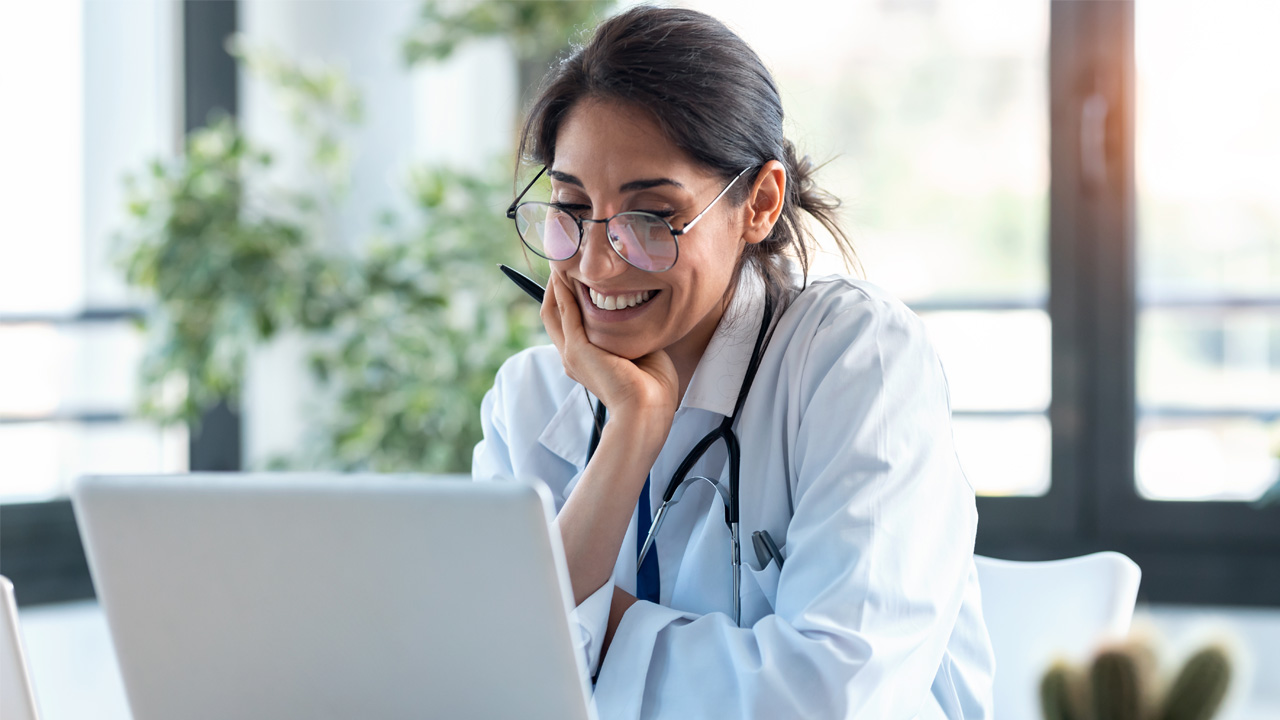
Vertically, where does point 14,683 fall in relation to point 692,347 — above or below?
below

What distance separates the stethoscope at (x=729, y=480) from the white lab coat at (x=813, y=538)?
0.04 feet

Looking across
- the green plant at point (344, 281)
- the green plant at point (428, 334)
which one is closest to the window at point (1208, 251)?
the green plant at point (344, 281)

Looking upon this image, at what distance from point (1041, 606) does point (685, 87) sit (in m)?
0.70

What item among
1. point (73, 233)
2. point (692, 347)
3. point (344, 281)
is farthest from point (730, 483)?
point (73, 233)

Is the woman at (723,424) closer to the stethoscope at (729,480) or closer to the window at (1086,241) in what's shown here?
the stethoscope at (729,480)

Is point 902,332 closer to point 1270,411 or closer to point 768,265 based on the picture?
point 768,265

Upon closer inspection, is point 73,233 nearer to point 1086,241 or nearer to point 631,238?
point 631,238

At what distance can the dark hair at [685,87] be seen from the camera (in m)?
1.10

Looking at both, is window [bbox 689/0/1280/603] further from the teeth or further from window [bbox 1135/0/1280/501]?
the teeth

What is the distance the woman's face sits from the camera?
1104 mm

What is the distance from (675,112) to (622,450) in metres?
0.35

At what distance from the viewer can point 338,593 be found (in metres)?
0.64

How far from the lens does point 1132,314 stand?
2.41 metres

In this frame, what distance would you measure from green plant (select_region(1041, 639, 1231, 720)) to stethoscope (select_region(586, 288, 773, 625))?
0.69m
